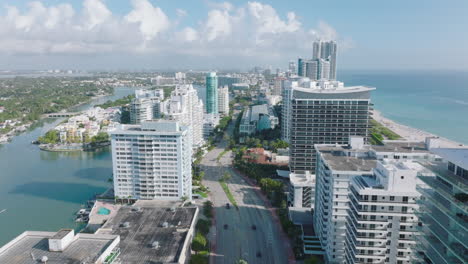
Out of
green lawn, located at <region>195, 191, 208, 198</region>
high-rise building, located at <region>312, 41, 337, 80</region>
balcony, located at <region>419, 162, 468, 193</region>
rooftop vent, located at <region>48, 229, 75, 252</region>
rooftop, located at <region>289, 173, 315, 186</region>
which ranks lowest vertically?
green lawn, located at <region>195, 191, 208, 198</region>

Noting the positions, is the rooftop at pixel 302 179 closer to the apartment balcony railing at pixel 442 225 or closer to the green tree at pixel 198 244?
the green tree at pixel 198 244

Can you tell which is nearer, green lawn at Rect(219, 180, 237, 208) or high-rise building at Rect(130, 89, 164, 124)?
green lawn at Rect(219, 180, 237, 208)

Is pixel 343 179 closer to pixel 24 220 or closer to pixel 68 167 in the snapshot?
pixel 24 220

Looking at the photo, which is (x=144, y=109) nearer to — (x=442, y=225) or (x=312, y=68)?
(x=312, y=68)

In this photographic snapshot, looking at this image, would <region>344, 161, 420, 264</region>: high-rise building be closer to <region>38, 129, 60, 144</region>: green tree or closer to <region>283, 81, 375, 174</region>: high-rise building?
<region>283, 81, 375, 174</region>: high-rise building

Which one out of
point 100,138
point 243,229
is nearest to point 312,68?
point 100,138

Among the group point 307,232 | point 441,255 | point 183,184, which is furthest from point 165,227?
point 441,255

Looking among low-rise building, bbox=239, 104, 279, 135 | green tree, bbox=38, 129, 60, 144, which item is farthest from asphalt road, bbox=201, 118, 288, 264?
green tree, bbox=38, 129, 60, 144
